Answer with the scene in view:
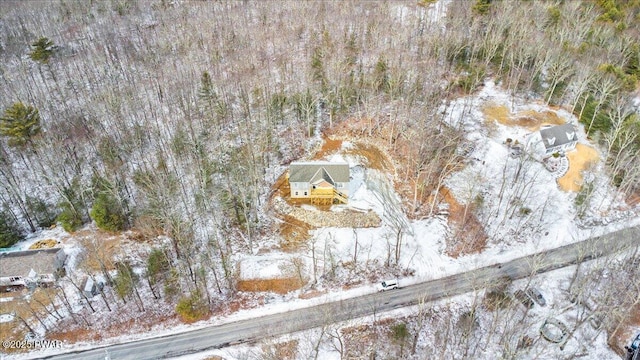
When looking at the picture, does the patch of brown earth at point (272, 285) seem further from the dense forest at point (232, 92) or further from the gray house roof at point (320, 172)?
the gray house roof at point (320, 172)

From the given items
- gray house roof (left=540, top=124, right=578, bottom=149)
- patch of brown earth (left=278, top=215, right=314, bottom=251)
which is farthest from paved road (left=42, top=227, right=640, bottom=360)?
gray house roof (left=540, top=124, right=578, bottom=149)

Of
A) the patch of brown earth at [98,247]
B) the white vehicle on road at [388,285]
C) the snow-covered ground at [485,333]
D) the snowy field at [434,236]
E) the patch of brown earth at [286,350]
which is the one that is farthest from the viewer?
the patch of brown earth at [98,247]

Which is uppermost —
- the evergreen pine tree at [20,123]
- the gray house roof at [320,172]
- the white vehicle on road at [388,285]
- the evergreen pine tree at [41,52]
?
the evergreen pine tree at [41,52]

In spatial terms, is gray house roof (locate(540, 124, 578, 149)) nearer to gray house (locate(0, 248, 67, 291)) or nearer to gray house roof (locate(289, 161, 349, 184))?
gray house roof (locate(289, 161, 349, 184))

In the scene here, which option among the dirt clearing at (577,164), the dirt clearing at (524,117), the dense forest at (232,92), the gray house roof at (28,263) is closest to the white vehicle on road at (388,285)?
the dense forest at (232,92)

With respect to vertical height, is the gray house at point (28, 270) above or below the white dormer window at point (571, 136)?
below

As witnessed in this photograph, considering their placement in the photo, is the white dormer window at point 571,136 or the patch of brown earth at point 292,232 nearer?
the patch of brown earth at point 292,232

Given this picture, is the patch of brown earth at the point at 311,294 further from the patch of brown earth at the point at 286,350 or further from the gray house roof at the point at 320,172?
the gray house roof at the point at 320,172

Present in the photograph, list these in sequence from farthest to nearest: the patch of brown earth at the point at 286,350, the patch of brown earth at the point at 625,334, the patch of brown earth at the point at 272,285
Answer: the patch of brown earth at the point at 272,285 → the patch of brown earth at the point at 625,334 → the patch of brown earth at the point at 286,350

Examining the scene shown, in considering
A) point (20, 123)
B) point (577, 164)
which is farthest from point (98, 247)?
point (577, 164)
